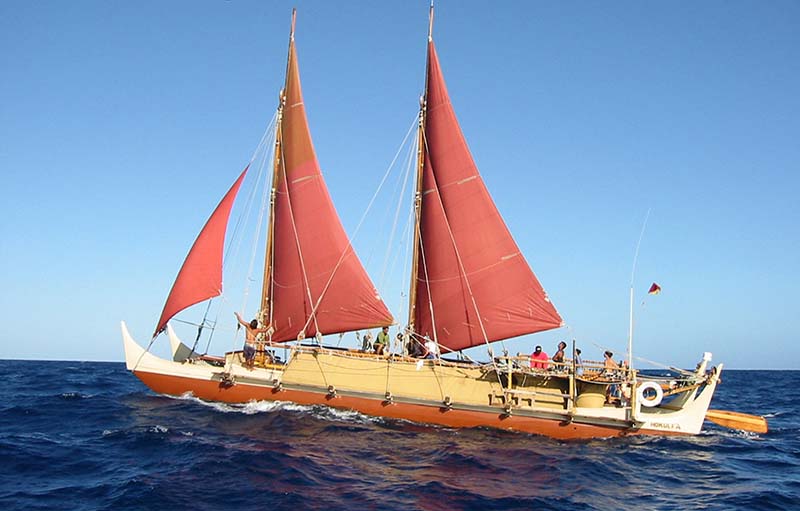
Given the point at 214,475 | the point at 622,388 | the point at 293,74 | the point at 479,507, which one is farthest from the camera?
the point at 293,74

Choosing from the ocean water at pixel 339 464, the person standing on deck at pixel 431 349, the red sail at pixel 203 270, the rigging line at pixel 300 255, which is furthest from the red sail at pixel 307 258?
the ocean water at pixel 339 464

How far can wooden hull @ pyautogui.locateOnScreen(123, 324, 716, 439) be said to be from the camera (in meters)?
19.4

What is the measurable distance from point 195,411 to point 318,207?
836 centimetres

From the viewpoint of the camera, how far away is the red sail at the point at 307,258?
22969 mm

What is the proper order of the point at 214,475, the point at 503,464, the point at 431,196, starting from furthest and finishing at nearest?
the point at 431,196 < the point at 503,464 < the point at 214,475

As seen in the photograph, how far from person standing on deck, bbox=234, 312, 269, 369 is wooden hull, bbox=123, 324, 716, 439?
0.58 metres

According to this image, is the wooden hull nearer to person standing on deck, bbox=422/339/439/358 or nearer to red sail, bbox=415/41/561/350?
person standing on deck, bbox=422/339/439/358

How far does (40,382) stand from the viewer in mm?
33344

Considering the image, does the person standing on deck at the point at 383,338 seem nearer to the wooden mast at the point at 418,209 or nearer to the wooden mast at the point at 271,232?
the wooden mast at the point at 418,209

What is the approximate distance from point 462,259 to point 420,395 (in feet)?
16.7

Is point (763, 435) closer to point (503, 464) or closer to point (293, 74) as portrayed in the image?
point (503, 464)

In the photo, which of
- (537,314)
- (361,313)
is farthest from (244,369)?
(537,314)

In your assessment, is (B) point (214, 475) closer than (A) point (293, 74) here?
Yes

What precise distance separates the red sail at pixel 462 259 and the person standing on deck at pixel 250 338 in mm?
5885
